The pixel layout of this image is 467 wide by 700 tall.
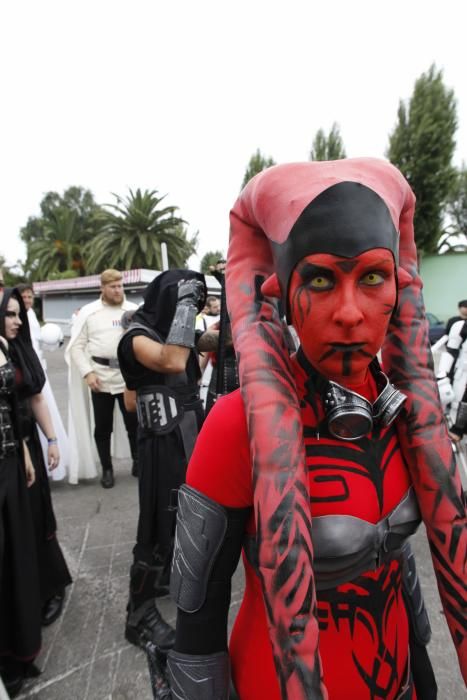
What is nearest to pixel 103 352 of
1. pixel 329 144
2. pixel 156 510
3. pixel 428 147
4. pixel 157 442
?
pixel 157 442

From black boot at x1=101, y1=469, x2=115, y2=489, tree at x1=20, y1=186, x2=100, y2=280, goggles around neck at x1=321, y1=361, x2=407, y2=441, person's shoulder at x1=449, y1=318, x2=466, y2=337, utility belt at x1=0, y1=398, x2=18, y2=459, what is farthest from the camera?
tree at x1=20, y1=186, x2=100, y2=280

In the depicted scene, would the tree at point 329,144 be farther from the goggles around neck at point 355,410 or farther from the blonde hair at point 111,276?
the goggles around neck at point 355,410

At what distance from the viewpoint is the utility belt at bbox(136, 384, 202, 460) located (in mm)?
2170

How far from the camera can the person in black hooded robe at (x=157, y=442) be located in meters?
2.14

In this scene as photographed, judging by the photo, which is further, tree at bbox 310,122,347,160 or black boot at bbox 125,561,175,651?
tree at bbox 310,122,347,160

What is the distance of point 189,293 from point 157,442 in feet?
2.55

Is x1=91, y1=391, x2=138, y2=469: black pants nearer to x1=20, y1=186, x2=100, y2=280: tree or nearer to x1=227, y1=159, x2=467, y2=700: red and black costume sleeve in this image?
x1=227, y1=159, x2=467, y2=700: red and black costume sleeve

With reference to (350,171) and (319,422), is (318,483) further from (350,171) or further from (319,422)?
(350,171)

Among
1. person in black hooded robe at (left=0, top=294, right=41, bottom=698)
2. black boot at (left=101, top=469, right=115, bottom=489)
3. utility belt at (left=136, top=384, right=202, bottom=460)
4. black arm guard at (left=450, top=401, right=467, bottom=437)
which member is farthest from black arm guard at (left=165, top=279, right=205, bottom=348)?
black arm guard at (left=450, top=401, right=467, bottom=437)

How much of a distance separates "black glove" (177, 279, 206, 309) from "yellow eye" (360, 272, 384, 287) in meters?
1.39

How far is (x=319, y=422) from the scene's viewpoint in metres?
0.85

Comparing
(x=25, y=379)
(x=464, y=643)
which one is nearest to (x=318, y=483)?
(x=464, y=643)

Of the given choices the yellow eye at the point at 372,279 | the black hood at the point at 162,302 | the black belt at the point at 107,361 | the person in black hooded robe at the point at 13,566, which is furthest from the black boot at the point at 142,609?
the black belt at the point at 107,361

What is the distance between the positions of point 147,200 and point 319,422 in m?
27.3
